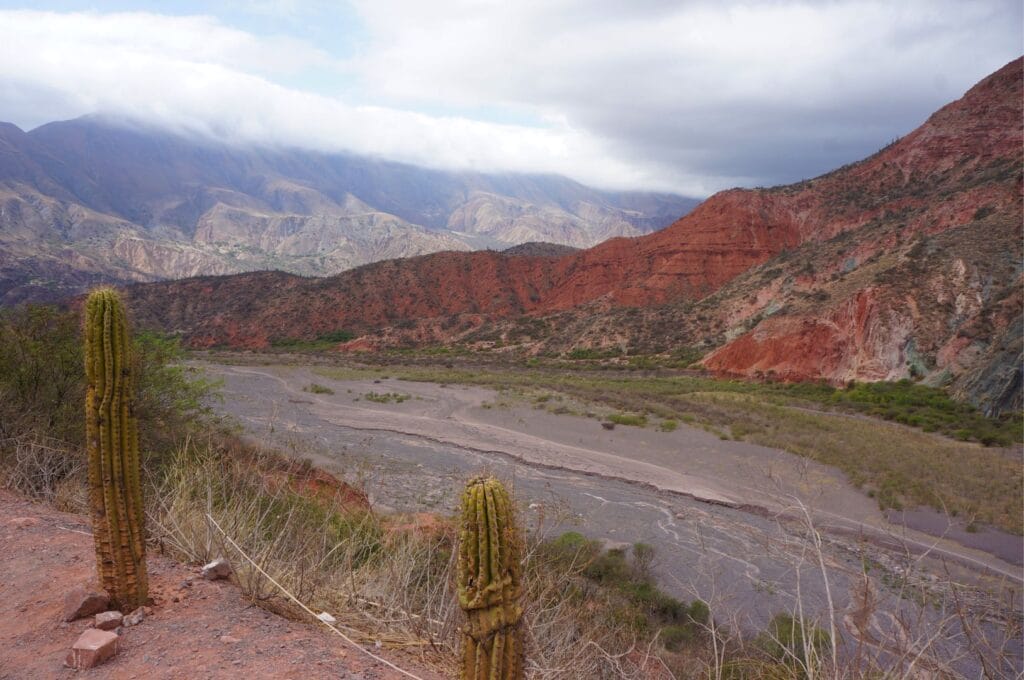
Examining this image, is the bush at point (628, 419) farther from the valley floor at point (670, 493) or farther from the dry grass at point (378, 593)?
the dry grass at point (378, 593)

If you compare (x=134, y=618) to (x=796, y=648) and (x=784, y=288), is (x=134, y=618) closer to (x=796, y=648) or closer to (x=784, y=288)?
(x=796, y=648)

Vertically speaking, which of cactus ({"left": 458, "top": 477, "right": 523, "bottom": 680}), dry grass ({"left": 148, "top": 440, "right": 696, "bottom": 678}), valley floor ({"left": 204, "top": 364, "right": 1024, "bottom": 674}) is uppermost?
cactus ({"left": 458, "top": 477, "right": 523, "bottom": 680})

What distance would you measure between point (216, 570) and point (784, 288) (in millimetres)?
44499

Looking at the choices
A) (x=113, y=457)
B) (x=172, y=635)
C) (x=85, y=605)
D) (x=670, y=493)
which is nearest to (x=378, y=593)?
(x=172, y=635)

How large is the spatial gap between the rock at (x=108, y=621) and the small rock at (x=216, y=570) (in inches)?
26.0

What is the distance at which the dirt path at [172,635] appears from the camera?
10.2 ft

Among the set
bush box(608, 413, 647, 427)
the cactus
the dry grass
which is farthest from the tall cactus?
bush box(608, 413, 647, 427)

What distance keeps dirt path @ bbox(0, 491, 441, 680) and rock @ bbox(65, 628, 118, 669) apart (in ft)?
0.13

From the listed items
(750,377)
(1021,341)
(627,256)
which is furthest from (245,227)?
(1021,341)

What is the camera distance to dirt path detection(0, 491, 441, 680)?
3117 mm

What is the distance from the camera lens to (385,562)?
4602mm

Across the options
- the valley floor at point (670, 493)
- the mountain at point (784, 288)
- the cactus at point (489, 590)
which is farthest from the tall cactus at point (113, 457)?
the mountain at point (784, 288)

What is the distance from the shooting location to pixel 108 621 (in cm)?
338

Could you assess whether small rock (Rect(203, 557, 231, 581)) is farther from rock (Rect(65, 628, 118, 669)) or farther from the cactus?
the cactus
